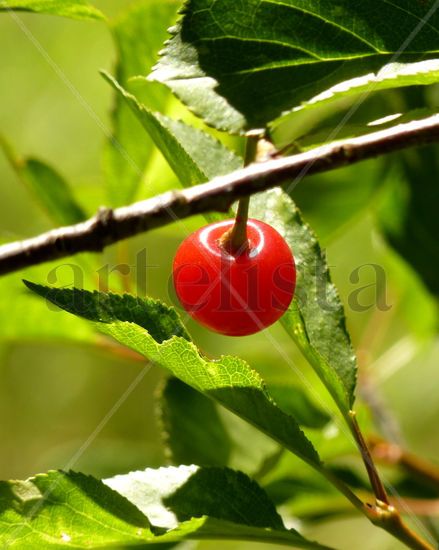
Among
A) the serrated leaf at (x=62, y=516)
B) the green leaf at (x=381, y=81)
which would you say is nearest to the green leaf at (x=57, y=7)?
the green leaf at (x=381, y=81)

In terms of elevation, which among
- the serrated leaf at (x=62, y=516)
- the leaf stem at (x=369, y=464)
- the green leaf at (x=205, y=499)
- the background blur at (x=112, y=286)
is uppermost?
the serrated leaf at (x=62, y=516)

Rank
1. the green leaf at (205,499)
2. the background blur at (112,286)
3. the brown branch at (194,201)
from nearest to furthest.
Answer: the brown branch at (194,201) → the green leaf at (205,499) → the background blur at (112,286)

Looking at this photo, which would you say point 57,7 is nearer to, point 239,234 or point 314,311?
point 239,234

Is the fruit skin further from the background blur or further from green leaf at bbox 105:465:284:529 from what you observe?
the background blur

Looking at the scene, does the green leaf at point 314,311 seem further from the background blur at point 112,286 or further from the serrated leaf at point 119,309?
the background blur at point 112,286

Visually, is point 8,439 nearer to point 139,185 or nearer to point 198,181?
point 139,185

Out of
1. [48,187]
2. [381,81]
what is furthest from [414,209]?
[381,81]

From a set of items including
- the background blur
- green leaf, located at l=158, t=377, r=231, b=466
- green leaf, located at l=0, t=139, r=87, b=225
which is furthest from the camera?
the background blur

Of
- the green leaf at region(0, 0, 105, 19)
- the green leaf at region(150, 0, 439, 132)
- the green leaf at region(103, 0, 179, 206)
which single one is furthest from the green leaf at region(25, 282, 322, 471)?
the green leaf at region(103, 0, 179, 206)
